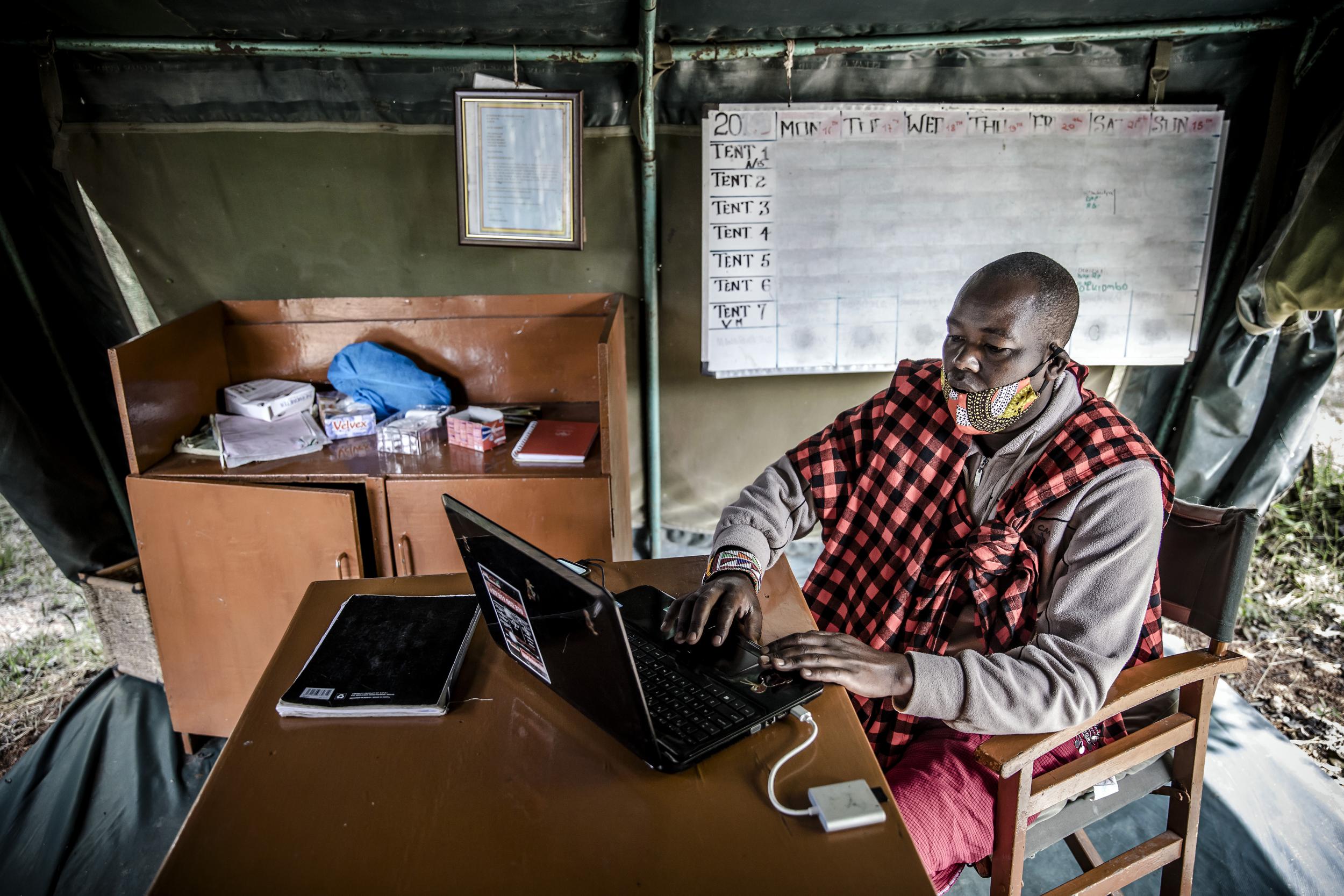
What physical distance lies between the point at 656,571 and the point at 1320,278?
7.80ft

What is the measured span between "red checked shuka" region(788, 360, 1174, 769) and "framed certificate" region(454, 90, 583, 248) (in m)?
1.32

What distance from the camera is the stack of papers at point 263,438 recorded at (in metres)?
Answer: 2.23

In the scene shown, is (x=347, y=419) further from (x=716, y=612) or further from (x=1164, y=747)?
(x=1164, y=747)

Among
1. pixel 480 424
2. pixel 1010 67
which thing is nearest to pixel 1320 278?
pixel 1010 67

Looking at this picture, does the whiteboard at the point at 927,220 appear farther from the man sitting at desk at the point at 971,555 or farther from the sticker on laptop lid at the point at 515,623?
the sticker on laptop lid at the point at 515,623

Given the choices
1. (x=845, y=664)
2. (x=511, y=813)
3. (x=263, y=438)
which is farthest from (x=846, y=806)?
(x=263, y=438)

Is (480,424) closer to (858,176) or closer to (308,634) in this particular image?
(308,634)

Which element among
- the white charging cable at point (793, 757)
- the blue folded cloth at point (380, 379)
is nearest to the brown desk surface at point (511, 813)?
the white charging cable at point (793, 757)

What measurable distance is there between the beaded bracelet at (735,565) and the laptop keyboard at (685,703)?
0.23 m

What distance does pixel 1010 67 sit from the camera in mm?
2666

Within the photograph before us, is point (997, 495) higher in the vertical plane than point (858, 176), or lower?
lower

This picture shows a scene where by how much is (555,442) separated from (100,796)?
62.4 inches

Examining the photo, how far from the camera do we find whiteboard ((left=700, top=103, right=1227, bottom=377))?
8.75 feet

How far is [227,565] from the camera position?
2170 mm
